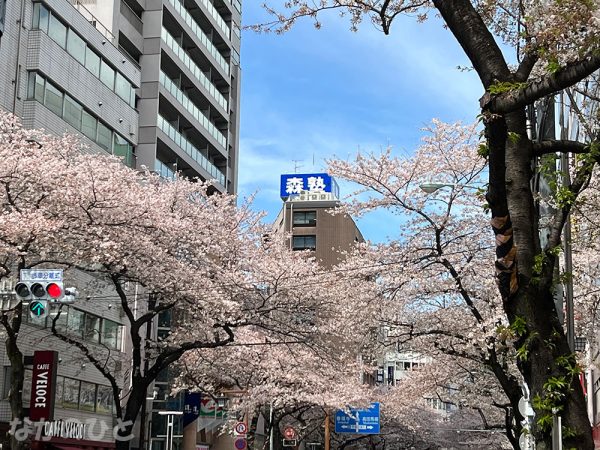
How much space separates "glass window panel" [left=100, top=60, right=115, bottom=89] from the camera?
3791 cm

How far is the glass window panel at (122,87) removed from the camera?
39438mm

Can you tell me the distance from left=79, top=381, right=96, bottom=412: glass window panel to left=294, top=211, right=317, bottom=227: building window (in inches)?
2279

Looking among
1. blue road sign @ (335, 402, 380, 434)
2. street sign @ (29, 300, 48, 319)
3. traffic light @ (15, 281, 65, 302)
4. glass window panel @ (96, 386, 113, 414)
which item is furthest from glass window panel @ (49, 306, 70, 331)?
traffic light @ (15, 281, 65, 302)

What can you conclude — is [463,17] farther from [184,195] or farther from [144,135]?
[144,135]

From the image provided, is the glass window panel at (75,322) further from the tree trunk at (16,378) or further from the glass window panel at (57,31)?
the tree trunk at (16,378)

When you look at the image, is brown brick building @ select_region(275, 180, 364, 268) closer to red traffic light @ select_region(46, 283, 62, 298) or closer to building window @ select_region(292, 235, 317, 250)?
building window @ select_region(292, 235, 317, 250)

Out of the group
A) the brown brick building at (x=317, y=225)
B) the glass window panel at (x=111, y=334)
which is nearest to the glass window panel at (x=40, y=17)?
the glass window panel at (x=111, y=334)

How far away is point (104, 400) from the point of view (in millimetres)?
37938

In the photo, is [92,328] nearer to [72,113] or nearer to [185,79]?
[72,113]

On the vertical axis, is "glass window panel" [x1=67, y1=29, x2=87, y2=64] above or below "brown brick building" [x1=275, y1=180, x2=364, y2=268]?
below

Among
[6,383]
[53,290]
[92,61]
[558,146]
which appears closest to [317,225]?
[92,61]

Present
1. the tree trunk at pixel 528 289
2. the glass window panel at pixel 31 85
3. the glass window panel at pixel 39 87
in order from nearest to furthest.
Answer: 1. the tree trunk at pixel 528 289
2. the glass window panel at pixel 31 85
3. the glass window panel at pixel 39 87

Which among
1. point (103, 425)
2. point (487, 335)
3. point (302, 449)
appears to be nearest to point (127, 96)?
point (103, 425)

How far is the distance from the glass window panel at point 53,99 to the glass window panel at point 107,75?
4.40 metres
